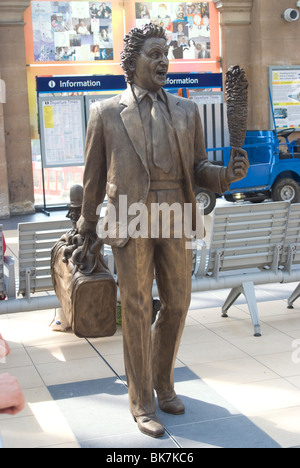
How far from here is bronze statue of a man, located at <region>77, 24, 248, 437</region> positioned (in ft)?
12.7

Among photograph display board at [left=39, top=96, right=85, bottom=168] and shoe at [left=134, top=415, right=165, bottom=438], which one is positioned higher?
photograph display board at [left=39, top=96, right=85, bottom=168]

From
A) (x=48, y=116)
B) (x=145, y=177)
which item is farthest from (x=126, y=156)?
(x=48, y=116)

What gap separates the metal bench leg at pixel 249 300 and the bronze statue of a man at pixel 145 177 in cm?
182

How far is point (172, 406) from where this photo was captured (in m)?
4.24

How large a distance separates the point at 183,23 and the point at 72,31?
2.64 m

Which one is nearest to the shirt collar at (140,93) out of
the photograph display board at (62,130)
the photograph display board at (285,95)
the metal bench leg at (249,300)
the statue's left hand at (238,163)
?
the statue's left hand at (238,163)

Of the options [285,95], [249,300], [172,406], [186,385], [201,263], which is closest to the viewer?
[172,406]

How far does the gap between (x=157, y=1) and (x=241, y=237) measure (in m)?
10.8

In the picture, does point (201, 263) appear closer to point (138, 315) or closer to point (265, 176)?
point (138, 315)

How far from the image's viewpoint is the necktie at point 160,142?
3.86m

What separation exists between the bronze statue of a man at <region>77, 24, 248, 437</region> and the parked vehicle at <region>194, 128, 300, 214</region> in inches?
354

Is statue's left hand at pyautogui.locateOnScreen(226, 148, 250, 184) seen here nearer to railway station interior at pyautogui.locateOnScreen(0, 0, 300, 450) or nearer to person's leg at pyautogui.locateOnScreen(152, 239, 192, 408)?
person's leg at pyautogui.locateOnScreen(152, 239, 192, 408)

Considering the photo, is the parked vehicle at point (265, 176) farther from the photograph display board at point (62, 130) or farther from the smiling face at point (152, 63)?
the smiling face at point (152, 63)

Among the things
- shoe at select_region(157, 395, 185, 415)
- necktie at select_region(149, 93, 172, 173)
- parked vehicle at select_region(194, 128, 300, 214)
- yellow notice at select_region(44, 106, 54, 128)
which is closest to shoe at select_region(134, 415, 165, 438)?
shoe at select_region(157, 395, 185, 415)
